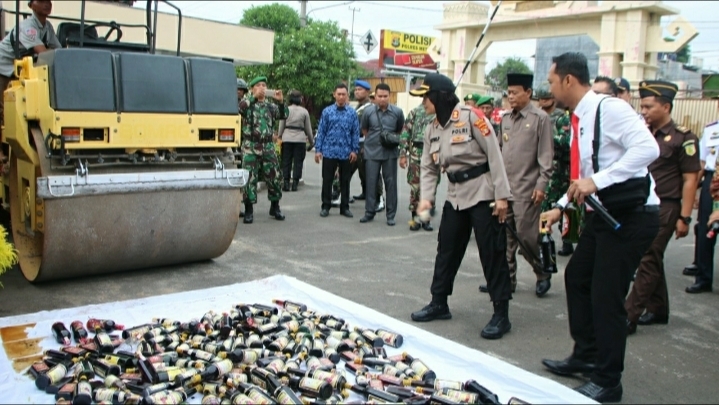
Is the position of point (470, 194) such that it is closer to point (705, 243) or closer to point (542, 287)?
point (542, 287)

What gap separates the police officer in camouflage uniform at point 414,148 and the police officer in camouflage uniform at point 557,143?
83.0 inches

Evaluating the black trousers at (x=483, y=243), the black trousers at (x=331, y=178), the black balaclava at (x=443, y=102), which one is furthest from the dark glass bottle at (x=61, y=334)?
the black trousers at (x=331, y=178)

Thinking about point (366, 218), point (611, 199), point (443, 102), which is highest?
point (443, 102)

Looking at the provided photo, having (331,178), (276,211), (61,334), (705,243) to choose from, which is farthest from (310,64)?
(61,334)

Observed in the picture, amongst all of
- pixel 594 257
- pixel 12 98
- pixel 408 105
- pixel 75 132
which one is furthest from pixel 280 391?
pixel 408 105

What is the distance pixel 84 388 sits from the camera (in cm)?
366

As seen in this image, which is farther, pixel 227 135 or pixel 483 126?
pixel 227 135

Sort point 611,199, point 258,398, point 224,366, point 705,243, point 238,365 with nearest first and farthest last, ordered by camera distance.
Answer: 1. point 258,398
2. point 611,199
3. point 224,366
4. point 238,365
5. point 705,243

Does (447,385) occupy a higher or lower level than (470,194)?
lower

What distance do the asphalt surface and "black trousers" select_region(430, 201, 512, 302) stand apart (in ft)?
1.35

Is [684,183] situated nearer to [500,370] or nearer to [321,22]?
[500,370]

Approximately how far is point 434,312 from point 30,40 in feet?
15.0

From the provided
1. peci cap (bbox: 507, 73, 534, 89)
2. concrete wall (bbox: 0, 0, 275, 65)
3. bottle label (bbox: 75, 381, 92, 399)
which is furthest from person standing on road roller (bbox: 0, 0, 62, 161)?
concrete wall (bbox: 0, 0, 275, 65)

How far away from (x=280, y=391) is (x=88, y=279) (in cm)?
333
